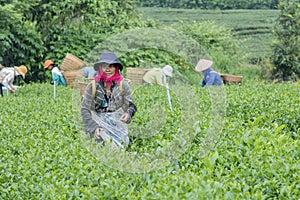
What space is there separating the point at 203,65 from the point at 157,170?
83.8 inches

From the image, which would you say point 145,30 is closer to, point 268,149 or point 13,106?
point 268,149

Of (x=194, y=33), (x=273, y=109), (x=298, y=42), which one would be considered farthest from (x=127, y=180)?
(x=194, y=33)

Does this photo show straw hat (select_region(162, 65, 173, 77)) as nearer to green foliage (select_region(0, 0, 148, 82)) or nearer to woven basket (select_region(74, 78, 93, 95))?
woven basket (select_region(74, 78, 93, 95))

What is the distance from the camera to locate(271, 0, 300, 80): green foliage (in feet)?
65.1

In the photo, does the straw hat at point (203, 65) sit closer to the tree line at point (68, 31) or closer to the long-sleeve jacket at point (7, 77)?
the long-sleeve jacket at point (7, 77)

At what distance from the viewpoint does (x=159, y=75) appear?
8242 millimetres

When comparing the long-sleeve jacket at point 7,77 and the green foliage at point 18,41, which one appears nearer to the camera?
the long-sleeve jacket at point 7,77

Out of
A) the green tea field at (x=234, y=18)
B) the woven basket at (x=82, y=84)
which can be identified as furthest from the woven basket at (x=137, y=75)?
the green tea field at (x=234, y=18)

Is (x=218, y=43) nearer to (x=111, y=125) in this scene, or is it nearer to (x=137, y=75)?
(x=137, y=75)

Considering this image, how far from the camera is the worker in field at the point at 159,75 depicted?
7.86 m

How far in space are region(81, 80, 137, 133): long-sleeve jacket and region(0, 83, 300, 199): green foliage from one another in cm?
27

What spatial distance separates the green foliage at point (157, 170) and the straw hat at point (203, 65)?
31cm

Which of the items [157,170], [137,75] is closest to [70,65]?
[137,75]

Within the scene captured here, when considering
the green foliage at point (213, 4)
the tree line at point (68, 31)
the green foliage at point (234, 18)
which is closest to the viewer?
the tree line at point (68, 31)
